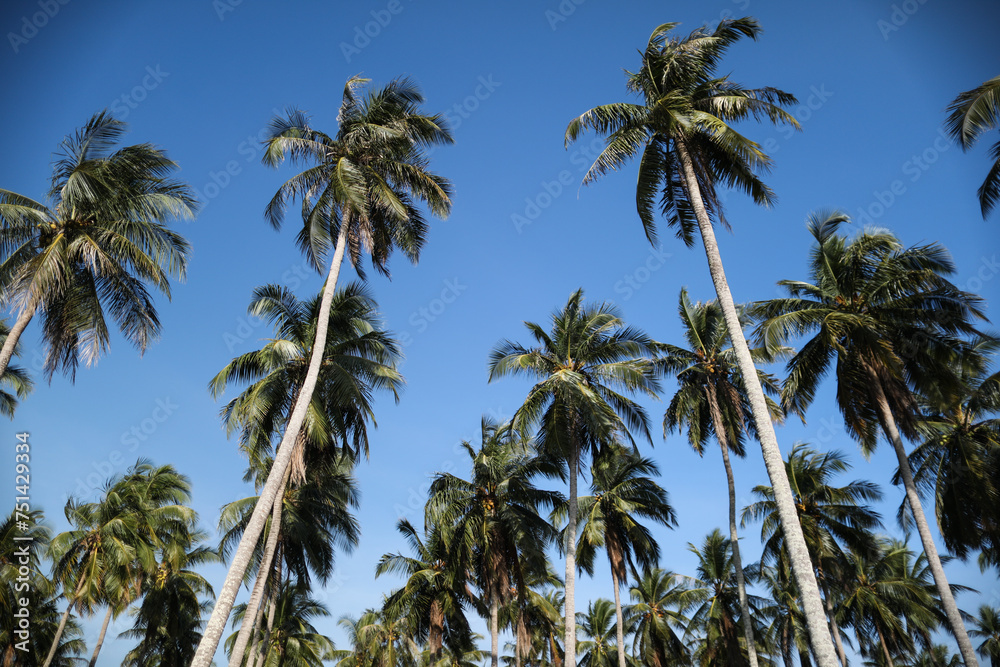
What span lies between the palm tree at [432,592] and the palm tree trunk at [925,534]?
54.6 feet

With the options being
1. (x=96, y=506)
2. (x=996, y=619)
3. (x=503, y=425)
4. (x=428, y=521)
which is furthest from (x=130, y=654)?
(x=996, y=619)

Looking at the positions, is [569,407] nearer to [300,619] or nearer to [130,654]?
[300,619]

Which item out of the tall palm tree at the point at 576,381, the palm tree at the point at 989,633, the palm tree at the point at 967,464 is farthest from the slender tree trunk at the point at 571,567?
the palm tree at the point at 989,633

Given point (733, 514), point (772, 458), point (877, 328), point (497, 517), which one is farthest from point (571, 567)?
point (877, 328)

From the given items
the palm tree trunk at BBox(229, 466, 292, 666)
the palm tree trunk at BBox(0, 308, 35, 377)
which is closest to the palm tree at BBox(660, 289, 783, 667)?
the palm tree trunk at BBox(229, 466, 292, 666)

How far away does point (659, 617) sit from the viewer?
32.8 m

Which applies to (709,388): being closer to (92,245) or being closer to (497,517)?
(497,517)

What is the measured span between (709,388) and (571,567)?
9349mm

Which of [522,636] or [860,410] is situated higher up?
[860,410]

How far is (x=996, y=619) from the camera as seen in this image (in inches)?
1772

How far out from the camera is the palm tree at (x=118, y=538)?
85.2ft

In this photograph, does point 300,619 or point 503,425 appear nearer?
point 503,425

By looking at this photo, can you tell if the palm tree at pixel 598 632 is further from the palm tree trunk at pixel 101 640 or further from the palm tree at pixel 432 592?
the palm tree trunk at pixel 101 640

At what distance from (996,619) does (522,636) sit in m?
44.8
